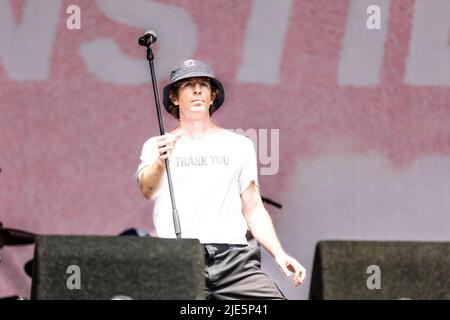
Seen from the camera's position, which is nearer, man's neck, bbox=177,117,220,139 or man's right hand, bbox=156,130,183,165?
man's right hand, bbox=156,130,183,165

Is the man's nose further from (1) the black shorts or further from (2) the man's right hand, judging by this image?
(1) the black shorts

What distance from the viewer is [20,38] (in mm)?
5668

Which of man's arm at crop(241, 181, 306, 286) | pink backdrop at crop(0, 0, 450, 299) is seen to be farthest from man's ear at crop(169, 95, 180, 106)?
pink backdrop at crop(0, 0, 450, 299)

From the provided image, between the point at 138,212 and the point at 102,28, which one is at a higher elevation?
the point at 102,28

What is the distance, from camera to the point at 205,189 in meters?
3.71

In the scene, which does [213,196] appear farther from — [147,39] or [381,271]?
[381,271]

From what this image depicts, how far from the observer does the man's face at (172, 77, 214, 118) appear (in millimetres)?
3850

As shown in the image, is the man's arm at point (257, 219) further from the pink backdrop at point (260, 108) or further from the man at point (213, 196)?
the pink backdrop at point (260, 108)

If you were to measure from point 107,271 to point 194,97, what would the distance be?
1.20 metres

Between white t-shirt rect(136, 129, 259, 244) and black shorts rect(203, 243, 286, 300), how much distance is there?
4cm

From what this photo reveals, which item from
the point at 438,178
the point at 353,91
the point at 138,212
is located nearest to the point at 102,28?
the point at 138,212

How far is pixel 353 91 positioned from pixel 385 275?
2.88m

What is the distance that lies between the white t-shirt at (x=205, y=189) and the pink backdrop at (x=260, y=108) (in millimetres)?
1841
